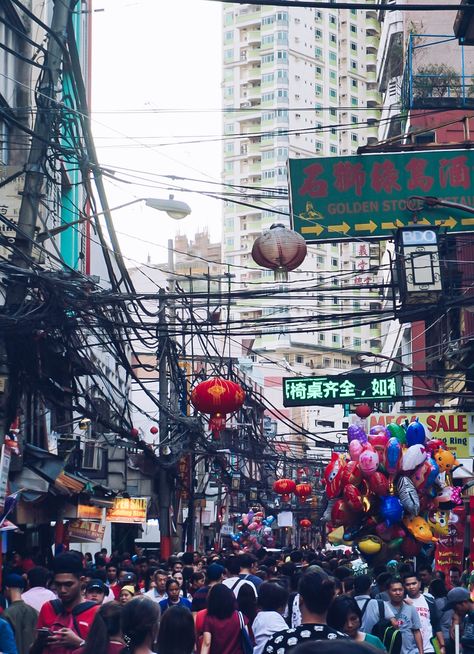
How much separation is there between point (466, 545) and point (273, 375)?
8500 cm

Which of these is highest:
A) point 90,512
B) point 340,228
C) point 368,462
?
point 340,228

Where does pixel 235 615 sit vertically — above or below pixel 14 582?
below

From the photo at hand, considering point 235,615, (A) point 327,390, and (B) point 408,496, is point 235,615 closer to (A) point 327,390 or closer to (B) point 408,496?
(B) point 408,496

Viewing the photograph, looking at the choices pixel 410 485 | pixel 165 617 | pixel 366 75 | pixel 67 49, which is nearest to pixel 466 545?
pixel 410 485

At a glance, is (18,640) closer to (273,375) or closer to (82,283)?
(82,283)

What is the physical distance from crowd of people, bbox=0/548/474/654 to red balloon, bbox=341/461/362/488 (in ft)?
6.83

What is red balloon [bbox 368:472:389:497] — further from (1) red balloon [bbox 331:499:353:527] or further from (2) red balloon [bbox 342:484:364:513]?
(1) red balloon [bbox 331:499:353:527]

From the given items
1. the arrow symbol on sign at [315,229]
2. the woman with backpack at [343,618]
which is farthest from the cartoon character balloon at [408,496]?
the woman with backpack at [343,618]

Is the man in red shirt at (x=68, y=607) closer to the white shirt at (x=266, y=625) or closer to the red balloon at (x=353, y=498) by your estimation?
the white shirt at (x=266, y=625)

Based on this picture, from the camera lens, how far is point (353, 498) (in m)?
18.4

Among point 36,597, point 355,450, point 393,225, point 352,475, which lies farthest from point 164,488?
point 36,597

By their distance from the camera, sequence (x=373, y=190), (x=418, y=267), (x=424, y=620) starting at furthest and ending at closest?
(x=373, y=190), (x=418, y=267), (x=424, y=620)

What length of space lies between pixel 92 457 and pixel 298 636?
25295 millimetres

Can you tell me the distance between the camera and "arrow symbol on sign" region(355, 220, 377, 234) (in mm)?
17719
